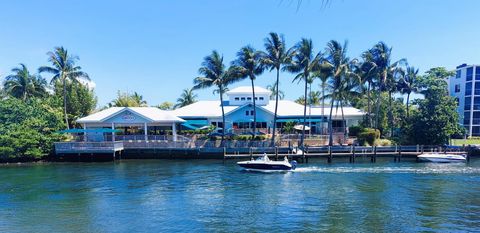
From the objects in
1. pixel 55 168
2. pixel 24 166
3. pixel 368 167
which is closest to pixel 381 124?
pixel 368 167

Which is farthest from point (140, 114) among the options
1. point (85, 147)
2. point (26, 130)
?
point (26, 130)

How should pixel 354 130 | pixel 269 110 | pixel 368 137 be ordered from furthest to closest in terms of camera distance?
pixel 269 110 → pixel 354 130 → pixel 368 137

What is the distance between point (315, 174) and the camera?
1166 inches

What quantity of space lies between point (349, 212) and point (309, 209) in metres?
2.20

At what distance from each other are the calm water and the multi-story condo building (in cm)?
3266

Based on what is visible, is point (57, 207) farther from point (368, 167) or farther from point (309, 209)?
point (368, 167)

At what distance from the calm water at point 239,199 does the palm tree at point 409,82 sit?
902 inches

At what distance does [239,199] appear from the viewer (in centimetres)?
2117

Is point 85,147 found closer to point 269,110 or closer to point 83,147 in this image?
point 83,147

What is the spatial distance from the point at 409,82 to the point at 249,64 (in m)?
28.7

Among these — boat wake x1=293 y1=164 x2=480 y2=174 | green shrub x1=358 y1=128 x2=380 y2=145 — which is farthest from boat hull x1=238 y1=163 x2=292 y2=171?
green shrub x1=358 y1=128 x2=380 y2=145

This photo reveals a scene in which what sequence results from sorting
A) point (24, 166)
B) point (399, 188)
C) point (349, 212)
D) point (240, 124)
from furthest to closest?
point (240, 124)
point (24, 166)
point (399, 188)
point (349, 212)

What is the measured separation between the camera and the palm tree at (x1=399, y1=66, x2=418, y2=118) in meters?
53.1

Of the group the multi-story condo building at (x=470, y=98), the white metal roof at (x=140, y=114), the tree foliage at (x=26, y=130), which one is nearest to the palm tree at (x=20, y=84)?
the tree foliage at (x=26, y=130)
